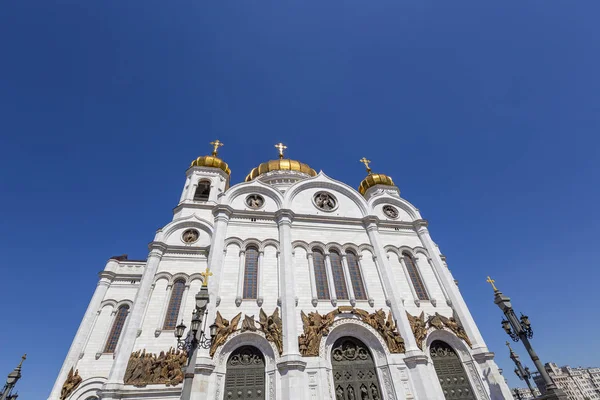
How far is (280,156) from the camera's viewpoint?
3056 centimetres

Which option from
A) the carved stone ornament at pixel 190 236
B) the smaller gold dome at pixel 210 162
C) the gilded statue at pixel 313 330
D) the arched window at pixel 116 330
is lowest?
the gilded statue at pixel 313 330

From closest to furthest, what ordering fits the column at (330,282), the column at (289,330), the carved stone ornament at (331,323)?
the column at (289,330), the carved stone ornament at (331,323), the column at (330,282)

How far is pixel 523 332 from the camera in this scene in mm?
11992

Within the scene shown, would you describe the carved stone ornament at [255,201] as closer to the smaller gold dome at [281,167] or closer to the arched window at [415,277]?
the smaller gold dome at [281,167]

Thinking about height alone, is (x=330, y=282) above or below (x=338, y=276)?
below

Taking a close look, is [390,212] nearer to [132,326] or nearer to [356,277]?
[356,277]

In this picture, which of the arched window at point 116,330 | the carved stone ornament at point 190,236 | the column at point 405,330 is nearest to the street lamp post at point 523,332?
the column at point 405,330

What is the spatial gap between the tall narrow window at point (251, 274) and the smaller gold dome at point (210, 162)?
13.4 m

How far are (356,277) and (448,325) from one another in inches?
224

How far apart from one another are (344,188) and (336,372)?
12655 millimetres

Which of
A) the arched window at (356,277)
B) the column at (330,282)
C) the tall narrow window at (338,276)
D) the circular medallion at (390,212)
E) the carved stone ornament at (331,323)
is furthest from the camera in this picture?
the circular medallion at (390,212)

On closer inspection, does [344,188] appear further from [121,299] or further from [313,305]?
[121,299]

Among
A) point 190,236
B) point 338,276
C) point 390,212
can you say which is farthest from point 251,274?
point 390,212

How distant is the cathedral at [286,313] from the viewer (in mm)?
12766
